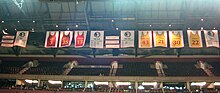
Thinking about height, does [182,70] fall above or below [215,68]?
below

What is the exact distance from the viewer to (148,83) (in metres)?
27.4

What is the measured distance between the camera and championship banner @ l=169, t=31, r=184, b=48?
80.9 feet

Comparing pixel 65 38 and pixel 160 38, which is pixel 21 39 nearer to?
pixel 65 38

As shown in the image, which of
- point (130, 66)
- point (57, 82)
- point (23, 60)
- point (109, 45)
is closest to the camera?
point (109, 45)

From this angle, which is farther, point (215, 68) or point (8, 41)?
point (215, 68)

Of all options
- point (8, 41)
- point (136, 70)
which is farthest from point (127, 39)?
point (8, 41)

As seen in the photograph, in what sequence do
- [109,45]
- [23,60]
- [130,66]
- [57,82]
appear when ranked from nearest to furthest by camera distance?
[109,45]
[57,82]
[130,66]
[23,60]

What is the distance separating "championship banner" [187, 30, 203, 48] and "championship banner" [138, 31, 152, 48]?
3.45 m

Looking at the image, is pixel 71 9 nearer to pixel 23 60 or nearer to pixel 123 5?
pixel 123 5

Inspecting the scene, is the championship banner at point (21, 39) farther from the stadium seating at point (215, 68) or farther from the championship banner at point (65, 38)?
the stadium seating at point (215, 68)

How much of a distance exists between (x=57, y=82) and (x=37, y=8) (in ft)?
24.9

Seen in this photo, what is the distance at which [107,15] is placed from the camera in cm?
2761

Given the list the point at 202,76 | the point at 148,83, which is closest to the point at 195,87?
the point at 202,76

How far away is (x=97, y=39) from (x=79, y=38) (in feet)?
5.44
